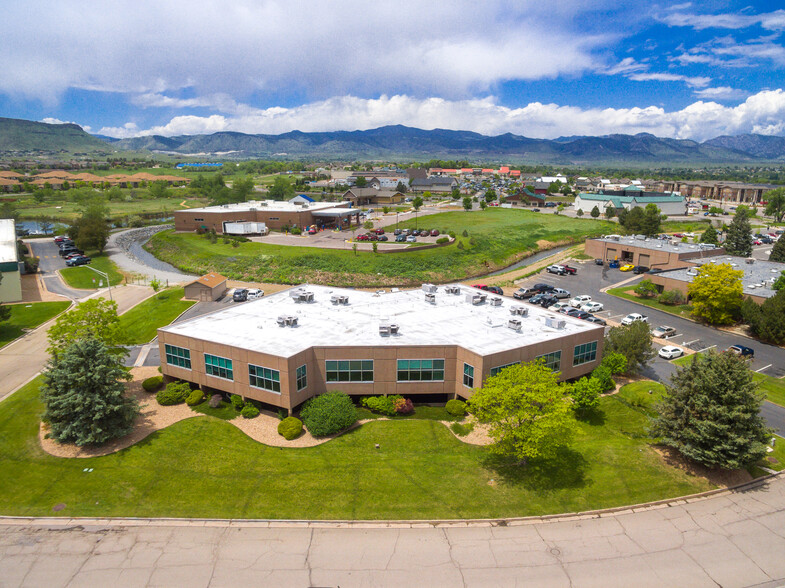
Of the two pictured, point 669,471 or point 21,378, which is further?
point 21,378

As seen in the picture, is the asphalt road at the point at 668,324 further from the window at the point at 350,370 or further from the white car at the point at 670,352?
the window at the point at 350,370

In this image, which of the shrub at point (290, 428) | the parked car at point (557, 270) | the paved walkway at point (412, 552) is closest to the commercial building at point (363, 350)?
the shrub at point (290, 428)

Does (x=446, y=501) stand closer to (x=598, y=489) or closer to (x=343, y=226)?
(x=598, y=489)

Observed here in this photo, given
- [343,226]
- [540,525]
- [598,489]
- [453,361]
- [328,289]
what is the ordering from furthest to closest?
[343,226] → [328,289] → [453,361] → [598,489] → [540,525]

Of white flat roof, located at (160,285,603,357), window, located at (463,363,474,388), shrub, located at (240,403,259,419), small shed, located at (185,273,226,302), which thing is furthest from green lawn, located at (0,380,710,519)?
small shed, located at (185,273,226,302)

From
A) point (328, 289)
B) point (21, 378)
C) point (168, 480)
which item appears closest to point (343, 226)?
point (328, 289)

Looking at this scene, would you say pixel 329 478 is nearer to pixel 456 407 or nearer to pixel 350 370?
pixel 350 370
